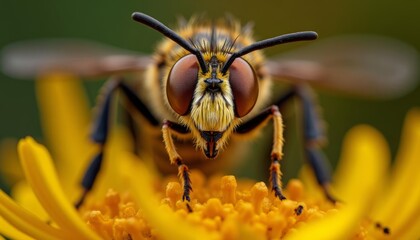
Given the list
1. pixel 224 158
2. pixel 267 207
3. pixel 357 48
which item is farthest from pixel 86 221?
pixel 357 48

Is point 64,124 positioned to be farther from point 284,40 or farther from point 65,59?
point 284,40

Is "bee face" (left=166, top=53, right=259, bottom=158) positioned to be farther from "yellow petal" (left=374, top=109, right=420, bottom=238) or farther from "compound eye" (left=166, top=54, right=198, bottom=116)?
"yellow petal" (left=374, top=109, right=420, bottom=238)

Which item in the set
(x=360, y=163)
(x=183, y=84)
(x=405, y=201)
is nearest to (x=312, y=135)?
(x=405, y=201)

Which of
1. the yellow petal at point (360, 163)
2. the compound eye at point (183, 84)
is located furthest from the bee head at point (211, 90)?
the yellow petal at point (360, 163)

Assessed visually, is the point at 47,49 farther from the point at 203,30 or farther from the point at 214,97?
the point at 214,97

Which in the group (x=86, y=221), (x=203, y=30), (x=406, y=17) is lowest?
(x=86, y=221)

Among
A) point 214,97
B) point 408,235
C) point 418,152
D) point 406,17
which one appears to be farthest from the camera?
point 406,17
